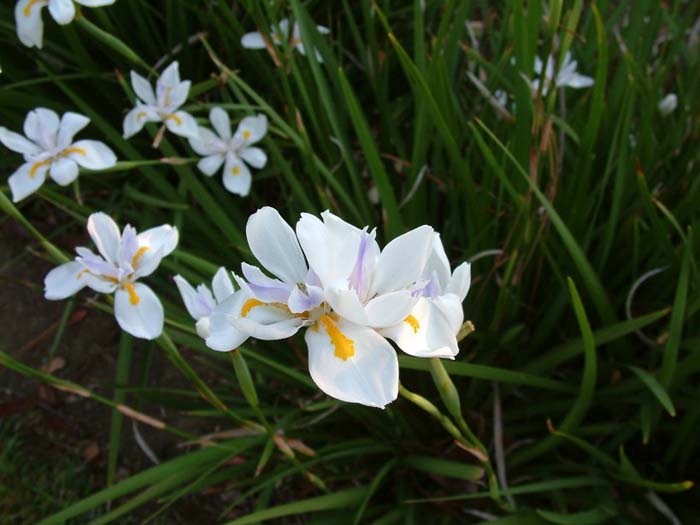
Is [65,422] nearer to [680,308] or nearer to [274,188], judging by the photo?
[274,188]

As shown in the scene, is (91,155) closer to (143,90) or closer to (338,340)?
(143,90)

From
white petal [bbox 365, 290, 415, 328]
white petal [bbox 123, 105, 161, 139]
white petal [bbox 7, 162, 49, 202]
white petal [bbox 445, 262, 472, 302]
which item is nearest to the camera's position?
white petal [bbox 365, 290, 415, 328]

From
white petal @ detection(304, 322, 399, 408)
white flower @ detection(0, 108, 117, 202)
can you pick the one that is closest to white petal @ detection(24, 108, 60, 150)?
white flower @ detection(0, 108, 117, 202)

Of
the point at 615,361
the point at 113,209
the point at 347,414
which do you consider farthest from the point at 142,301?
the point at 615,361

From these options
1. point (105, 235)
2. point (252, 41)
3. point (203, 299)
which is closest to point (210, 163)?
point (252, 41)

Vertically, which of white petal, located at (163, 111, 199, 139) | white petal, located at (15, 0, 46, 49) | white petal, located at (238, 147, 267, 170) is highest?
white petal, located at (15, 0, 46, 49)

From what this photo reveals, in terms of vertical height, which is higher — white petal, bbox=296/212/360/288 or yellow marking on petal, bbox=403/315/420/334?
white petal, bbox=296/212/360/288

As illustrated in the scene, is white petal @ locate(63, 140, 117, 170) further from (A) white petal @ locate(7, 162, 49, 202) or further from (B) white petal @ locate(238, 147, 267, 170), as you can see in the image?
(B) white petal @ locate(238, 147, 267, 170)

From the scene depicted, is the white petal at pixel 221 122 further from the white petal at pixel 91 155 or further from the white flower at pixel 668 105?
the white flower at pixel 668 105

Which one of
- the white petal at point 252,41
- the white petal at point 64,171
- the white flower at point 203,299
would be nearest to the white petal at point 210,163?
the white petal at point 252,41
